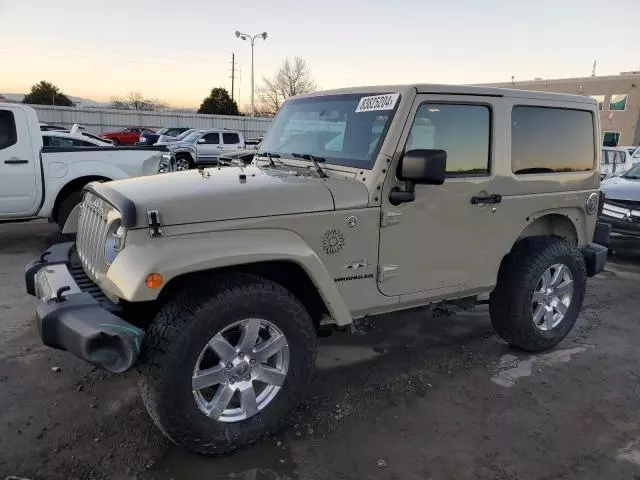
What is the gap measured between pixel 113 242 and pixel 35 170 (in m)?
5.31

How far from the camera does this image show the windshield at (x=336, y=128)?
3.46m

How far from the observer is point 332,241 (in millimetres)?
3178

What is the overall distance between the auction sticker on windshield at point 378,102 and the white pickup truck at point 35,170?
5.42 meters

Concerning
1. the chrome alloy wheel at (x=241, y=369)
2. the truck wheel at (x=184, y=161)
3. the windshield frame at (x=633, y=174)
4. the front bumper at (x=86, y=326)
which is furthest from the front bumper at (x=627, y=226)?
the truck wheel at (x=184, y=161)

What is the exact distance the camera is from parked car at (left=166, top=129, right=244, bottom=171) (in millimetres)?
19766

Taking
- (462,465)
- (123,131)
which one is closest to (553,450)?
(462,465)

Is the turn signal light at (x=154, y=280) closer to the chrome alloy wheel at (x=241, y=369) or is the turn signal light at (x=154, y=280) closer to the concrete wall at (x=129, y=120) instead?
the chrome alloy wheel at (x=241, y=369)

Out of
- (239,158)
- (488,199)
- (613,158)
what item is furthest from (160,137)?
(488,199)

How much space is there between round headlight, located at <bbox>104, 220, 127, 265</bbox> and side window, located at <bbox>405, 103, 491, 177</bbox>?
1812mm

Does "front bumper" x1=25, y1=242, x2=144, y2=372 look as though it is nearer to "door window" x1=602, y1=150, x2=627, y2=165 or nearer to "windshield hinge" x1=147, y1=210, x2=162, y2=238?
"windshield hinge" x1=147, y1=210, x2=162, y2=238

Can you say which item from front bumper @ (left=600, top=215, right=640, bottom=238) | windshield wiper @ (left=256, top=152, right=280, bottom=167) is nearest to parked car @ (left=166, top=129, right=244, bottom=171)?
front bumper @ (left=600, top=215, right=640, bottom=238)

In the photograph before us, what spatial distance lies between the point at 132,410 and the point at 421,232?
2225 millimetres

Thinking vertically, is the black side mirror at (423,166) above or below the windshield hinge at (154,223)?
above

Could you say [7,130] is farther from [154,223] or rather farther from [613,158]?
[613,158]
